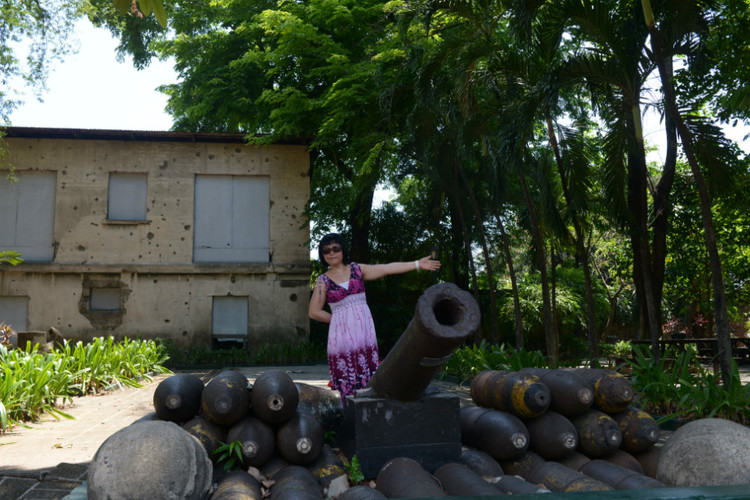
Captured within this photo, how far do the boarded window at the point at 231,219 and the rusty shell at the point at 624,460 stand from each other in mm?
15795

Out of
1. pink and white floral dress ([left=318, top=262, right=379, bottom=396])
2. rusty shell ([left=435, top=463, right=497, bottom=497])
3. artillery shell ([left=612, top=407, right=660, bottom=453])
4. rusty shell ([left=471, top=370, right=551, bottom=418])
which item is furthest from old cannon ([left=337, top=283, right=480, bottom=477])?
artillery shell ([left=612, top=407, right=660, bottom=453])

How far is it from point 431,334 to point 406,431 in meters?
1.04

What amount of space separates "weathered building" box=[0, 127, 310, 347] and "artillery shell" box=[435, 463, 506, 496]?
15224 mm

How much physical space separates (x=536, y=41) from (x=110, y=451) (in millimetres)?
10466

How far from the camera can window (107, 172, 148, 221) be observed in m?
18.7

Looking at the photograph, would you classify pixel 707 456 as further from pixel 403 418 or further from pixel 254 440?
pixel 254 440

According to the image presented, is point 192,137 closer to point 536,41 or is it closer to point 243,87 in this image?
point 243,87

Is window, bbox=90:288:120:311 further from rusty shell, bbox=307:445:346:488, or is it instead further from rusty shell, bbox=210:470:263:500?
rusty shell, bbox=210:470:263:500

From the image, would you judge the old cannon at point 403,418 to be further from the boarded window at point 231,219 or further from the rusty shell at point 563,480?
the boarded window at point 231,219

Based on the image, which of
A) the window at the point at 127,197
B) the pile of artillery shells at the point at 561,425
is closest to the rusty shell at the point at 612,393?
the pile of artillery shells at the point at 561,425

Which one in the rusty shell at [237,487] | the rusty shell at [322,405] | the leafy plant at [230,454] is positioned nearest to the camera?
the rusty shell at [237,487]

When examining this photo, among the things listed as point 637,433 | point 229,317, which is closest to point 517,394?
point 637,433

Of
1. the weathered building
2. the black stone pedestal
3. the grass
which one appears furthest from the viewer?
the weathered building

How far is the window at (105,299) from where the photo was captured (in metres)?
18.2
